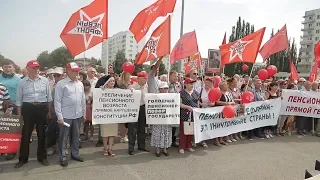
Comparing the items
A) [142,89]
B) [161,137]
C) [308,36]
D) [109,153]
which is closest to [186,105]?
[161,137]

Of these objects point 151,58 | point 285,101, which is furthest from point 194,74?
point 285,101

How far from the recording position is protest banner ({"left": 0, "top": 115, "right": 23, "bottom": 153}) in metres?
4.83

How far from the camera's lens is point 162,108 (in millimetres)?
5922

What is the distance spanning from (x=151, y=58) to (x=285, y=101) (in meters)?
4.51

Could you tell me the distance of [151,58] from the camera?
6.74 meters

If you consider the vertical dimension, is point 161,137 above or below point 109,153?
above

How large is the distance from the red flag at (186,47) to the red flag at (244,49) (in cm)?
96

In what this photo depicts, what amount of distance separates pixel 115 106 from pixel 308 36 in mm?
114480

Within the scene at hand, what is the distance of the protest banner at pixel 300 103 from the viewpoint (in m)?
8.36

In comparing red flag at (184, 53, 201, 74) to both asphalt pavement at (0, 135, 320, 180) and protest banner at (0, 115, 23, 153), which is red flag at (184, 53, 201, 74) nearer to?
asphalt pavement at (0, 135, 320, 180)

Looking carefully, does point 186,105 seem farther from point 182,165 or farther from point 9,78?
point 9,78

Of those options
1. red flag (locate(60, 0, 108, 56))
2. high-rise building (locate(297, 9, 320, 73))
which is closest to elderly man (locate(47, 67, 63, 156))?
red flag (locate(60, 0, 108, 56))

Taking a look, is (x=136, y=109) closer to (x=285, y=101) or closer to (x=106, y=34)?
(x=106, y=34)

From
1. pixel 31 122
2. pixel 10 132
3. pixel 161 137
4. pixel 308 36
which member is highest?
pixel 308 36
